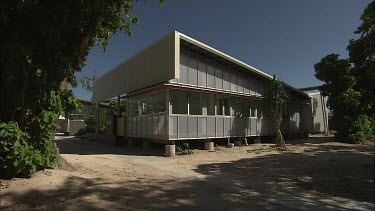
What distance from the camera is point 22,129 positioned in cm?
662

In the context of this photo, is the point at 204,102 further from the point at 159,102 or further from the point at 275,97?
the point at 275,97

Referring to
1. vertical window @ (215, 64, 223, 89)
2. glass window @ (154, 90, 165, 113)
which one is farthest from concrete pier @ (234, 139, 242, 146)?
glass window @ (154, 90, 165, 113)

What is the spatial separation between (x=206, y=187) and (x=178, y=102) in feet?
28.1

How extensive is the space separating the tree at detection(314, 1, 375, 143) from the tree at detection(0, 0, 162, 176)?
2038cm

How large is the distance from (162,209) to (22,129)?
131 inches

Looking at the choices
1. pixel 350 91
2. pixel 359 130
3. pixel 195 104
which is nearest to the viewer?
pixel 195 104

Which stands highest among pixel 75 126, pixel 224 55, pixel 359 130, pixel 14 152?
pixel 224 55

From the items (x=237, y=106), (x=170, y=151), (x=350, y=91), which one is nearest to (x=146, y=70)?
(x=170, y=151)

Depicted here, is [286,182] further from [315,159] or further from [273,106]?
[273,106]

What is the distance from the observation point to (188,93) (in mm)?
16969

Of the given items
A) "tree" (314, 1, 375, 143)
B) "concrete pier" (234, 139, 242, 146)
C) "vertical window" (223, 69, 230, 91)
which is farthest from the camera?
"tree" (314, 1, 375, 143)

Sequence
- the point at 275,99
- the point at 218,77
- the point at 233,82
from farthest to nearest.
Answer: the point at 233,82, the point at 275,99, the point at 218,77

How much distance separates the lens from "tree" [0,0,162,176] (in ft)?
19.7

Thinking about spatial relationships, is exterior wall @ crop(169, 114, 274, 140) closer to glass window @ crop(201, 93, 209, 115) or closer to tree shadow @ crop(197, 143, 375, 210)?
glass window @ crop(201, 93, 209, 115)
